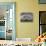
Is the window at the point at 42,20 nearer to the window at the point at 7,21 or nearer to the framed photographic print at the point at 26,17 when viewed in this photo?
the framed photographic print at the point at 26,17

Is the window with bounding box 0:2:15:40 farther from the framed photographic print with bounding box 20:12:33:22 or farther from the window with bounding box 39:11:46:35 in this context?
the window with bounding box 39:11:46:35

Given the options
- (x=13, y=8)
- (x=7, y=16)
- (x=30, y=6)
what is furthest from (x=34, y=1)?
(x=7, y=16)

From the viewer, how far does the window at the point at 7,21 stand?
4877mm

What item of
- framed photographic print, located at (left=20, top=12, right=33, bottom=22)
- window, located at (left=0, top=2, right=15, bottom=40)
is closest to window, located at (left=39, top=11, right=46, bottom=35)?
framed photographic print, located at (left=20, top=12, right=33, bottom=22)

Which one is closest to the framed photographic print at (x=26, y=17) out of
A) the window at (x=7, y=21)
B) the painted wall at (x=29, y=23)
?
the painted wall at (x=29, y=23)

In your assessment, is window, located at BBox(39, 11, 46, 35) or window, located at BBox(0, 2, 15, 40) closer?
window, located at BBox(39, 11, 46, 35)

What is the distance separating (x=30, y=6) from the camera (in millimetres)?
4832

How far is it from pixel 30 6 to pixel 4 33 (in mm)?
1290

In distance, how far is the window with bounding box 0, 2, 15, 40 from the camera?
4.88m

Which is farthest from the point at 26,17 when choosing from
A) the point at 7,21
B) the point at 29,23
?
the point at 7,21

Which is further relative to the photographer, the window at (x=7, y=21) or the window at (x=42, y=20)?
the window at (x=7, y=21)

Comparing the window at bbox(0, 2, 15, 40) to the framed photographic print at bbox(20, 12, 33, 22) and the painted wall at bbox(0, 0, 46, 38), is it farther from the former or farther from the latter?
the framed photographic print at bbox(20, 12, 33, 22)

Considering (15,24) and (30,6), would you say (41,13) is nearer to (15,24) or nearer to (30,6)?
(30,6)

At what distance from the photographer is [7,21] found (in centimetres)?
496
